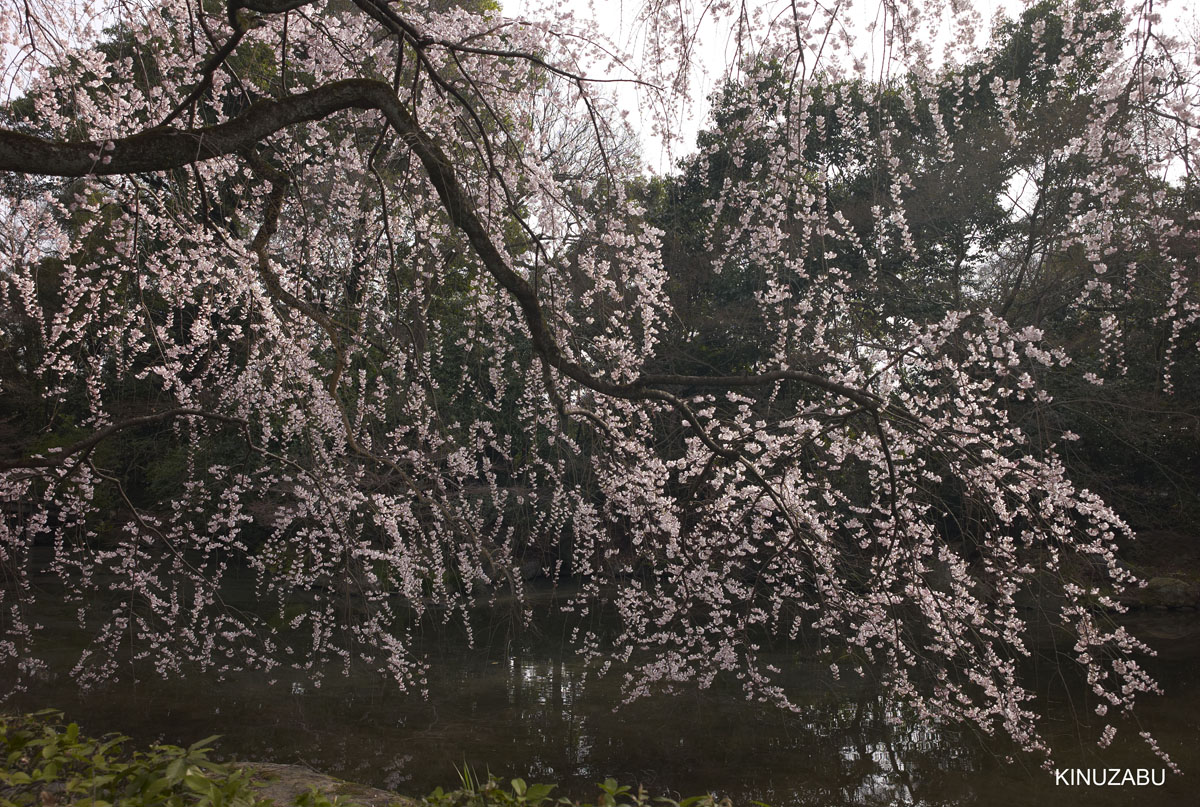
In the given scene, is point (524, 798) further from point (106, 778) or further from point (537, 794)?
point (106, 778)

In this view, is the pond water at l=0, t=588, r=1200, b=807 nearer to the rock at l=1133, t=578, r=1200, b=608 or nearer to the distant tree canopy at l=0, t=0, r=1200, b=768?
the distant tree canopy at l=0, t=0, r=1200, b=768

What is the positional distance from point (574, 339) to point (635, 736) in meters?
2.50

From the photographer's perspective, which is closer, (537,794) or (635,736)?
(537,794)

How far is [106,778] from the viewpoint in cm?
181

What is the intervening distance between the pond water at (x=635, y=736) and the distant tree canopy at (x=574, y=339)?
270 millimetres

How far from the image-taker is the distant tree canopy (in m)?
2.83

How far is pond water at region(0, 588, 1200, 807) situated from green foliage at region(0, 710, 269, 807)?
6.21 feet

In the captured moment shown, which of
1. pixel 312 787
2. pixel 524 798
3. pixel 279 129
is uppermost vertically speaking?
pixel 279 129

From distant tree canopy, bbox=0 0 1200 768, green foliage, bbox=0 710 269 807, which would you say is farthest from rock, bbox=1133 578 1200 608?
green foliage, bbox=0 710 269 807

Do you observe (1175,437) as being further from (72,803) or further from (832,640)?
(72,803)

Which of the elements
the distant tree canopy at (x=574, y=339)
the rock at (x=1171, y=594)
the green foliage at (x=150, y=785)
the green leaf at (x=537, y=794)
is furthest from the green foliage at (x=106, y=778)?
the rock at (x=1171, y=594)

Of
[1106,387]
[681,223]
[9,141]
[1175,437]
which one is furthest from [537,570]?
[9,141]

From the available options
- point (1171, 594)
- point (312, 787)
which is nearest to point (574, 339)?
point (312, 787)

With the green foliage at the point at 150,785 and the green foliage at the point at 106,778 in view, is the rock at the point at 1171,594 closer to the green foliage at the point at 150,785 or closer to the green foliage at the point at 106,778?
the green foliage at the point at 150,785
